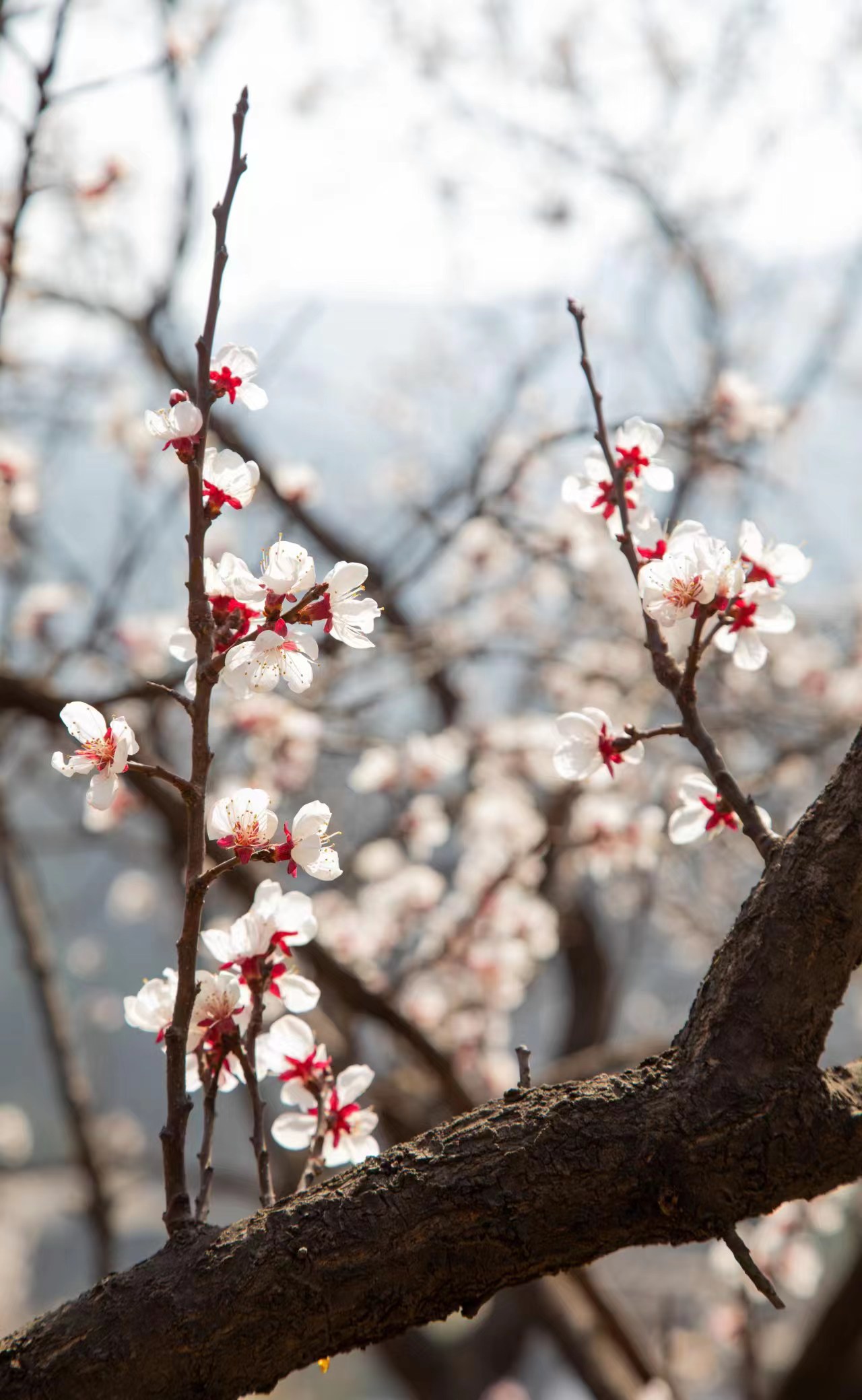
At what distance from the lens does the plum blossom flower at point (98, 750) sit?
81 cm

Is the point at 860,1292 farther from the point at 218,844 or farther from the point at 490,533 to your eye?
the point at 218,844

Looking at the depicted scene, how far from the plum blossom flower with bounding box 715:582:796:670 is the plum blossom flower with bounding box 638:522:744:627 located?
0.13 meters

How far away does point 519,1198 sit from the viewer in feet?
2.53

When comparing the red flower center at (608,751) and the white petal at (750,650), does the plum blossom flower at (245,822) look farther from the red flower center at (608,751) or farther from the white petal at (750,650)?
the white petal at (750,650)

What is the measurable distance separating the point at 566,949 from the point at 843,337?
128 inches

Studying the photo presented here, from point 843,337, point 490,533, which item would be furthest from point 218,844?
point 843,337

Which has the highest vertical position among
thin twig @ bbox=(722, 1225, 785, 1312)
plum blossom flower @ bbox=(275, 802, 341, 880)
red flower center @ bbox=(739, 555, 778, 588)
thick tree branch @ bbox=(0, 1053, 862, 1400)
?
red flower center @ bbox=(739, 555, 778, 588)

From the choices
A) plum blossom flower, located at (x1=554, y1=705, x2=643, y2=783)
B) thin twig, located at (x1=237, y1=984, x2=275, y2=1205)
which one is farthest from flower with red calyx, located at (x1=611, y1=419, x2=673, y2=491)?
thin twig, located at (x1=237, y1=984, x2=275, y2=1205)

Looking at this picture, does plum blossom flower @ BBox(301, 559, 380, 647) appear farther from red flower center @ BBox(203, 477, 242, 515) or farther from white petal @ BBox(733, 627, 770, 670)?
white petal @ BBox(733, 627, 770, 670)

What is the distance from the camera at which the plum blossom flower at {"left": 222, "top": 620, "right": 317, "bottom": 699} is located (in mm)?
792

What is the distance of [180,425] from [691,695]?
18.9 inches

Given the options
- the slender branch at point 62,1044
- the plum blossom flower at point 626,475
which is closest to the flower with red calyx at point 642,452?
the plum blossom flower at point 626,475

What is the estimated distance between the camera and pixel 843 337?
5371 millimetres

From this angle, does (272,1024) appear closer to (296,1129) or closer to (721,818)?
(296,1129)
